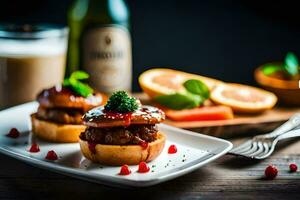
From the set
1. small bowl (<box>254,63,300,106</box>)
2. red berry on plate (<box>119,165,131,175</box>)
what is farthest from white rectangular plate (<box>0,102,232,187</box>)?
small bowl (<box>254,63,300,106</box>)

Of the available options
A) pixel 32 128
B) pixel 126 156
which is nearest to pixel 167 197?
pixel 126 156

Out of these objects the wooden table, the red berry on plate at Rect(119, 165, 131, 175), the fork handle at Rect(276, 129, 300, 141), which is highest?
the fork handle at Rect(276, 129, 300, 141)

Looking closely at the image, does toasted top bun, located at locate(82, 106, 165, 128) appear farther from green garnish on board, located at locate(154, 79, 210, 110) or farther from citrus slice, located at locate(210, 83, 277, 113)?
citrus slice, located at locate(210, 83, 277, 113)

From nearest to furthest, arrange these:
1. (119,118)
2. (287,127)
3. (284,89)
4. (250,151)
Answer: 1. (119,118)
2. (250,151)
3. (287,127)
4. (284,89)

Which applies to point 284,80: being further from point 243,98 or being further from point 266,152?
point 266,152

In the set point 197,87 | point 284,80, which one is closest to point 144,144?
point 197,87

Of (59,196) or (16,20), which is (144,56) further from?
(59,196)
